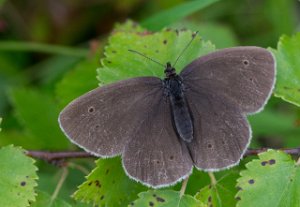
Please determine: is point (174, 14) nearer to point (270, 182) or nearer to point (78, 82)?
point (78, 82)

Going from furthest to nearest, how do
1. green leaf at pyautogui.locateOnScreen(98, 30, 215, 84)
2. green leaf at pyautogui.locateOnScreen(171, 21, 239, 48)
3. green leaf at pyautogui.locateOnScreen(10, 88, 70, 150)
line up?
green leaf at pyautogui.locateOnScreen(171, 21, 239, 48) → green leaf at pyautogui.locateOnScreen(10, 88, 70, 150) → green leaf at pyautogui.locateOnScreen(98, 30, 215, 84)

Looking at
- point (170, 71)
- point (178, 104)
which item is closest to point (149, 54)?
point (170, 71)

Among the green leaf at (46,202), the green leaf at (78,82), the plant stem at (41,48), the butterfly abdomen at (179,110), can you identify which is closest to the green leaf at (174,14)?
the green leaf at (78,82)

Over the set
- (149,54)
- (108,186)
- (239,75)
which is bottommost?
(108,186)

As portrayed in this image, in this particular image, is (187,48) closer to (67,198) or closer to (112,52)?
(112,52)

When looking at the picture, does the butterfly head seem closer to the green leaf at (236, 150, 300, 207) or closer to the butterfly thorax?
the butterfly thorax

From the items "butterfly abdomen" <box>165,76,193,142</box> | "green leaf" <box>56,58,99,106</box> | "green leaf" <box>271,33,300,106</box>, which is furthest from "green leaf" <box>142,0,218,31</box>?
"butterfly abdomen" <box>165,76,193,142</box>
